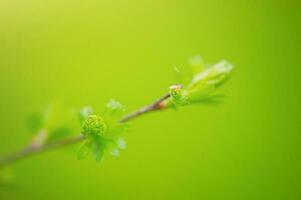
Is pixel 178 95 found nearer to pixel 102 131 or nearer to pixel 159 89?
pixel 102 131

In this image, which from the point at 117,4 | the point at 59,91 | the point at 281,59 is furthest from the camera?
the point at 117,4

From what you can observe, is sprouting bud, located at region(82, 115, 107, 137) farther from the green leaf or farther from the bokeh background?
the bokeh background

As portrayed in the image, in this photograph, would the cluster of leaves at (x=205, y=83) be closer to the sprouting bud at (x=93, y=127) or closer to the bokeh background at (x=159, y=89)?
the sprouting bud at (x=93, y=127)

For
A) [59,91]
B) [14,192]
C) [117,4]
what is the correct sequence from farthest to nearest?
1. [117,4]
2. [59,91]
3. [14,192]

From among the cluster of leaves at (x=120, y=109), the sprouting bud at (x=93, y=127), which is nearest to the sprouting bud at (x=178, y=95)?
the cluster of leaves at (x=120, y=109)

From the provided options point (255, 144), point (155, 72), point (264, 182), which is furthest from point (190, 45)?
point (264, 182)

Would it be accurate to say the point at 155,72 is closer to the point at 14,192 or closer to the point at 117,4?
the point at 117,4

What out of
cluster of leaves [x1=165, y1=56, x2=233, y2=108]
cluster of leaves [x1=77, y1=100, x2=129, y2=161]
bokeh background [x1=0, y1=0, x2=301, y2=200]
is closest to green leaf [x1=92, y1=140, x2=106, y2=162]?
cluster of leaves [x1=77, y1=100, x2=129, y2=161]
